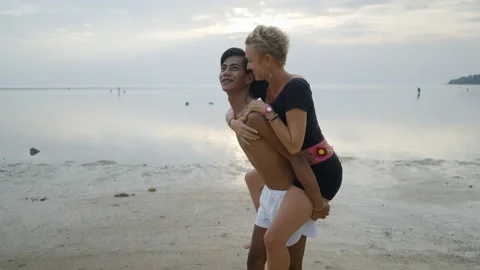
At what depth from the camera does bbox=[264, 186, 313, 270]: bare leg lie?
125 inches

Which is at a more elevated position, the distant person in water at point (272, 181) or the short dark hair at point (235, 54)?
the short dark hair at point (235, 54)

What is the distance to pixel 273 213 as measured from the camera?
11.3 feet

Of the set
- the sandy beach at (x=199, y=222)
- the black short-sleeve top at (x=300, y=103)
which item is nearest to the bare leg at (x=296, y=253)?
the black short-sleeve top at (x=300, y=103)

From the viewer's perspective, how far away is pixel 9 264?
5.52 m

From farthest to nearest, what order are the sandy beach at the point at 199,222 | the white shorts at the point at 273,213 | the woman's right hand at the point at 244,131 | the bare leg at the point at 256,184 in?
the sandy beach at the point at 199,222, the bare leg at the point at 256,184, the white shorts at the point at 273,213, the woman's right hand at the point at 244,131

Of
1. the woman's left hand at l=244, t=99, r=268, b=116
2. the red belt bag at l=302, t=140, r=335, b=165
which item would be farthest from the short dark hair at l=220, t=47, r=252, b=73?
the red belt bag at l=302, t=140, r=335, b=165

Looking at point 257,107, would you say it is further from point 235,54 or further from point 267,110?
point 235,54

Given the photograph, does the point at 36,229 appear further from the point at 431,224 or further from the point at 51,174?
the point at 431,224

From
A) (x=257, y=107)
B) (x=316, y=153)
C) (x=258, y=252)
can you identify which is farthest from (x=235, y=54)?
(x=258, y=252)

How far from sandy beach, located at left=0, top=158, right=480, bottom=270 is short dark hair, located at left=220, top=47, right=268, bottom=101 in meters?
2.76

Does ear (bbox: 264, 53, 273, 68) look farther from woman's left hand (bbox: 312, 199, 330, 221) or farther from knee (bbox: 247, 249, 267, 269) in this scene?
knee (bbox: 247, 249, 267, 269)

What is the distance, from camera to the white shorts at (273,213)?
341 centimetres

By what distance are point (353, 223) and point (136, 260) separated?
143 inches

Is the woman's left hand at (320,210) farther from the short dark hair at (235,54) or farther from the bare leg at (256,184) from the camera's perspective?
the short dark hair at (235,54)
